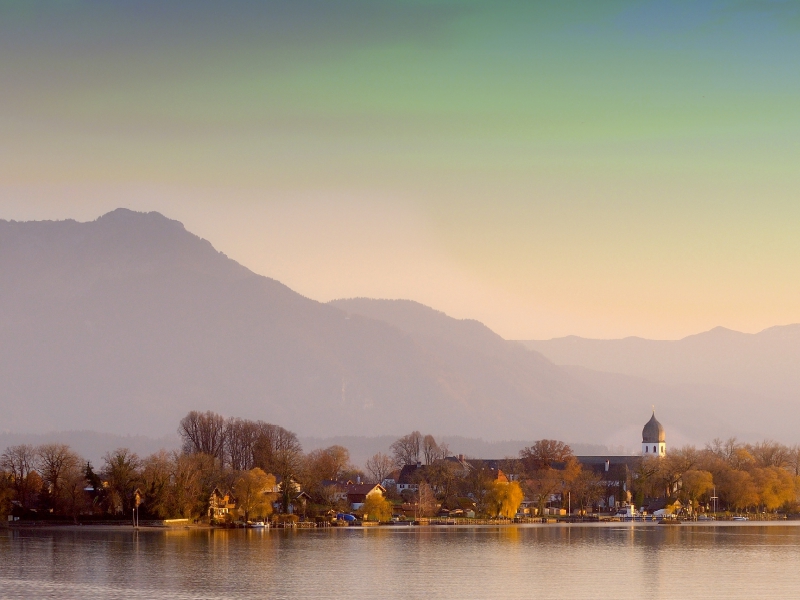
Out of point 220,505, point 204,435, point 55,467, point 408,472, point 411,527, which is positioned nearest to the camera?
point 55,467

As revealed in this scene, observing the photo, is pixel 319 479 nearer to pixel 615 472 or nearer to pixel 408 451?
pixel 408 451

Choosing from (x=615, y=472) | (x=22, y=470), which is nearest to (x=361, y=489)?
(x=22, y=470)

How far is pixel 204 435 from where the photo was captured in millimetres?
155875

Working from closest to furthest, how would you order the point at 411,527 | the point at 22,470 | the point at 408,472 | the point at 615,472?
the point at 22,470 < the point at 411,527 < the point at 408,472 < the point at 615,472

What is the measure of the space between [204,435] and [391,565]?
3264 inches

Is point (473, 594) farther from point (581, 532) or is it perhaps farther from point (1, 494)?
point (1, 494)

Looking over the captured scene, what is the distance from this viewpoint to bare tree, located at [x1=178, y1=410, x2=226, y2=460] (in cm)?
15500

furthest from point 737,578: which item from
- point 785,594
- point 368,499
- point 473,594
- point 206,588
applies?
point 368,499

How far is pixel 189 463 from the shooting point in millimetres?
122125

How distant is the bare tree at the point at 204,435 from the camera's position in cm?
15500

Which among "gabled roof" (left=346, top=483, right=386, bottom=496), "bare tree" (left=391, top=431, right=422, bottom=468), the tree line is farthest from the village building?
"bare tree" (left=391, top=431, right=422, bottom=468)

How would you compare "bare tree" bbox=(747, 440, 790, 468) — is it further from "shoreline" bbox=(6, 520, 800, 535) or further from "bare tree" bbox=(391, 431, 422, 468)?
"bare tree" bbox=(391, 431, 422, 468)

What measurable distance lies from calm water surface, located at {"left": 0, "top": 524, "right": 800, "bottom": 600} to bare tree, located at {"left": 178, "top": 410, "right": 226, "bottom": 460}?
41.1 m

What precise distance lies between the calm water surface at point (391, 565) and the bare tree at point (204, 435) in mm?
41093
